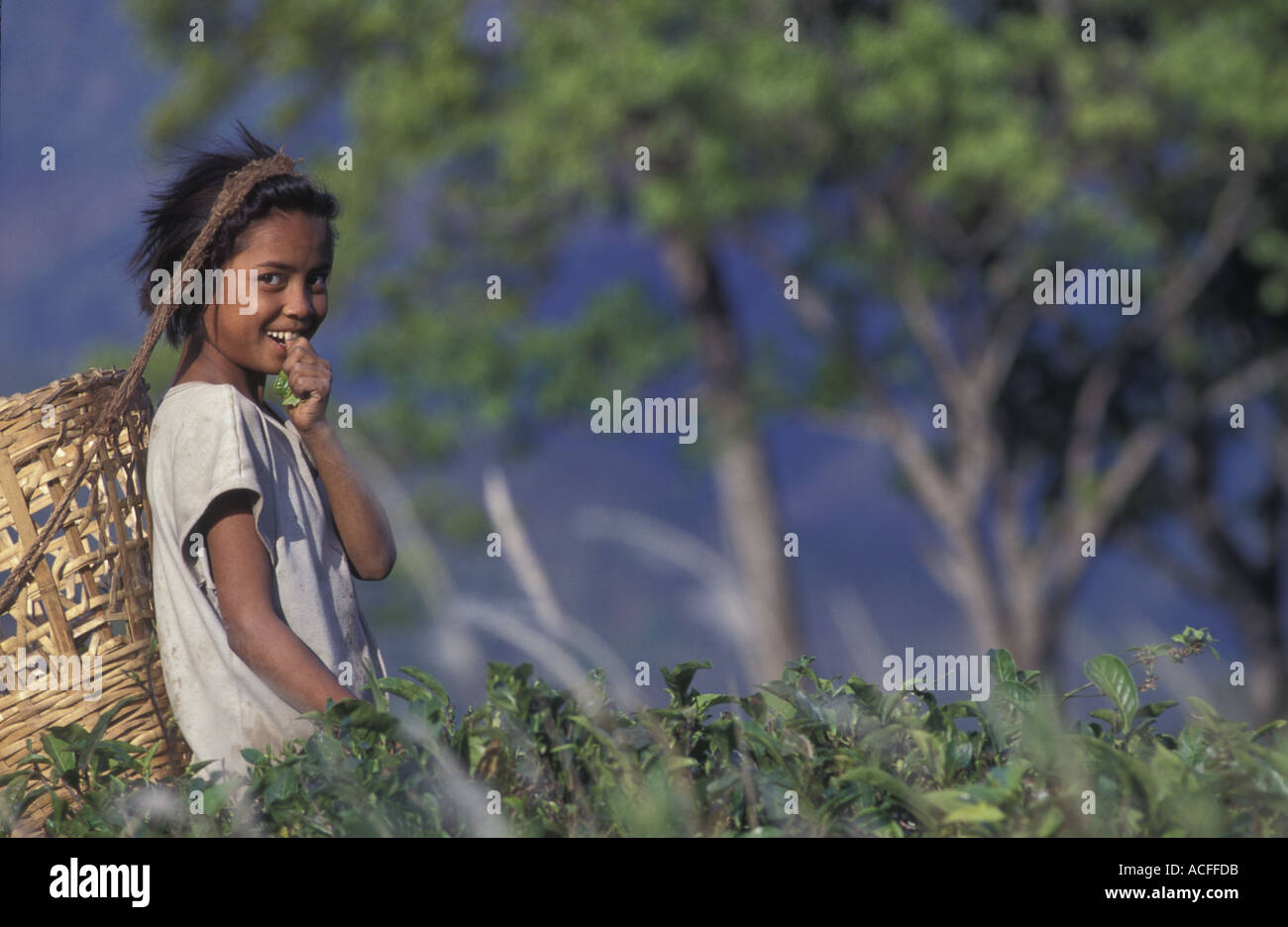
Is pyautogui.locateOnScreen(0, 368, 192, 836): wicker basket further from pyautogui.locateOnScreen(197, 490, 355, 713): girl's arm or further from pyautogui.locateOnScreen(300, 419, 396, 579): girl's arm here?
pyautogui.locateOnScreen(300, 419, 396, 579): girl's arm

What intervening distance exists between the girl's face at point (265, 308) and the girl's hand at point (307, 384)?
0.09m

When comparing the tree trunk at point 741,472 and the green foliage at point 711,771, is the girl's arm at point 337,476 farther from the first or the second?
the tree trunk at point 741,472

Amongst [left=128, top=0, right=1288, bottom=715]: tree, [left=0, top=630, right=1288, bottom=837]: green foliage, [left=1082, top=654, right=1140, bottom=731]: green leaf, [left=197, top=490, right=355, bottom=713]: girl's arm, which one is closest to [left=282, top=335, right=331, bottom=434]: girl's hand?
[left=197, top=490, right=355, bottom=713]: girl's arm

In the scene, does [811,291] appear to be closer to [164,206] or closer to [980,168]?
[980,168]

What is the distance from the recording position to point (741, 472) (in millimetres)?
13289

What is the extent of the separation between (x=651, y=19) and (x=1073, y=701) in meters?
9.88

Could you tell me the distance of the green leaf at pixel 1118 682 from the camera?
97.6 inches

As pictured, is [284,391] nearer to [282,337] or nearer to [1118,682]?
[282,337]

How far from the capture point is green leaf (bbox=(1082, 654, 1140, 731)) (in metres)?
2.48

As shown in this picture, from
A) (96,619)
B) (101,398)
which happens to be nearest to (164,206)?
(101,398)

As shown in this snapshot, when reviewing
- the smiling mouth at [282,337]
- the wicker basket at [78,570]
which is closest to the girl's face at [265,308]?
the smiling mouth at [282,337]

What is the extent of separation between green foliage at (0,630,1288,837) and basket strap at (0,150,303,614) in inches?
12.5

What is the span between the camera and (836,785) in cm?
232

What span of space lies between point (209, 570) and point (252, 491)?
0.56 ft
